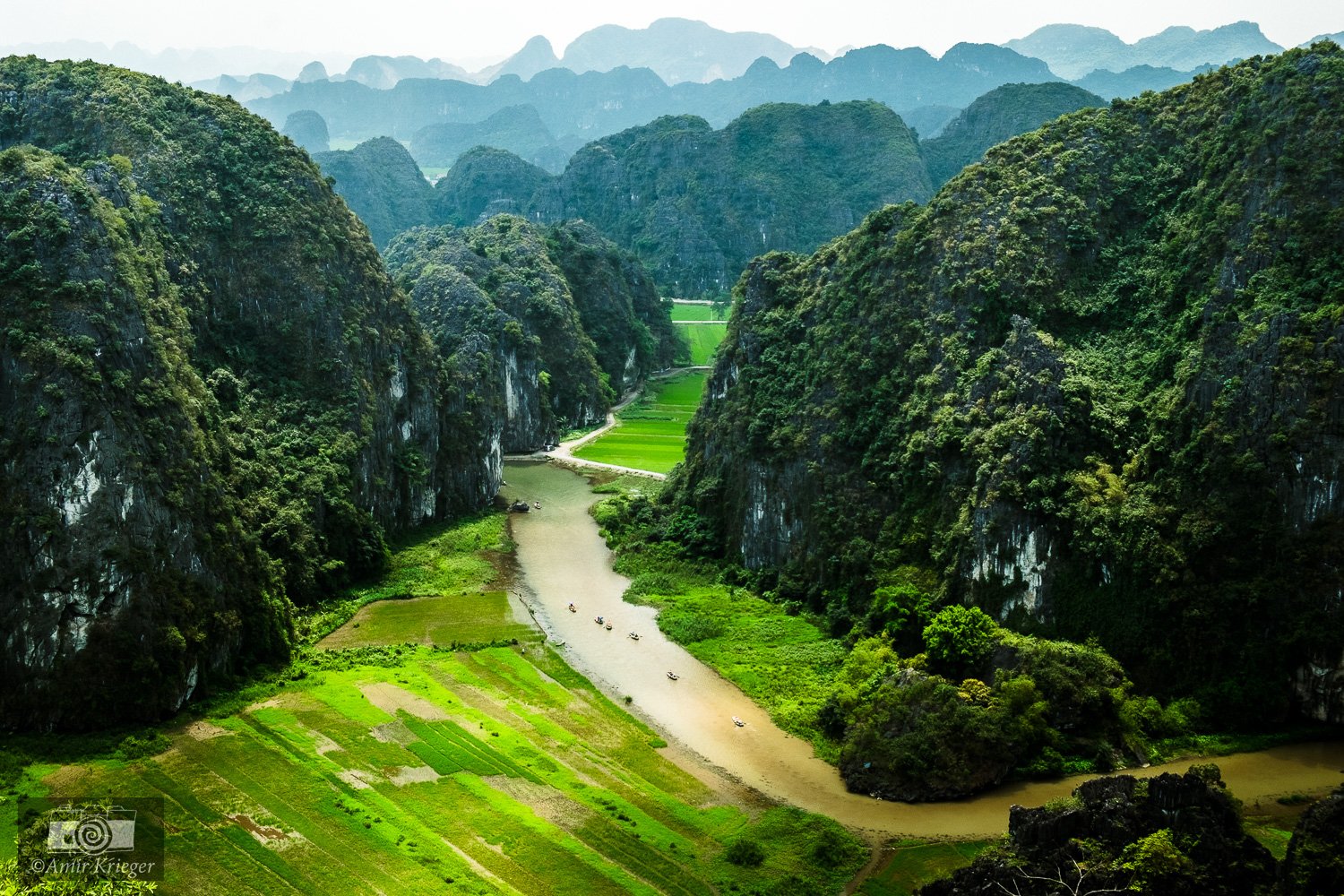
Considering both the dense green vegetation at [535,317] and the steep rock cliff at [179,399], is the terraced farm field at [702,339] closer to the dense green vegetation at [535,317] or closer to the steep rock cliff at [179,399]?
the dense green vegetation at [535,317]

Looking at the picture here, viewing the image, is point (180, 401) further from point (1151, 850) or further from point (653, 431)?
point (653, 431)

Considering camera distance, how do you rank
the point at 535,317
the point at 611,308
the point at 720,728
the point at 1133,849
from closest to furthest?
1. the point at 1133,849
2. the point at 720,728
3. the point at 535,317
4. the point at 611,308

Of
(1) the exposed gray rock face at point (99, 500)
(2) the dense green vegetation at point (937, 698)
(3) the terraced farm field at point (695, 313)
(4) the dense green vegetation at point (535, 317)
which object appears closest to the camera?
(2) the dense green vegetation at point (937, 698)

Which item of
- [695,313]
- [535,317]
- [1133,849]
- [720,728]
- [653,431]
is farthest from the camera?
[695,313]

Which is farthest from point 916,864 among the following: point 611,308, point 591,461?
point 611,308

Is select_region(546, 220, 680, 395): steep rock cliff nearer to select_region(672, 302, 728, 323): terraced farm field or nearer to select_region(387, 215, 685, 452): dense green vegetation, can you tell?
select_region(387, 215, 685, 452): dense green vegetation

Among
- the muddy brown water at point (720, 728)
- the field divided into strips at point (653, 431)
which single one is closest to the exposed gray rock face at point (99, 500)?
the muddy brown water at point (720, 728)

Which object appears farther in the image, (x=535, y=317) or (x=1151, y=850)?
(x=535, y=317)
